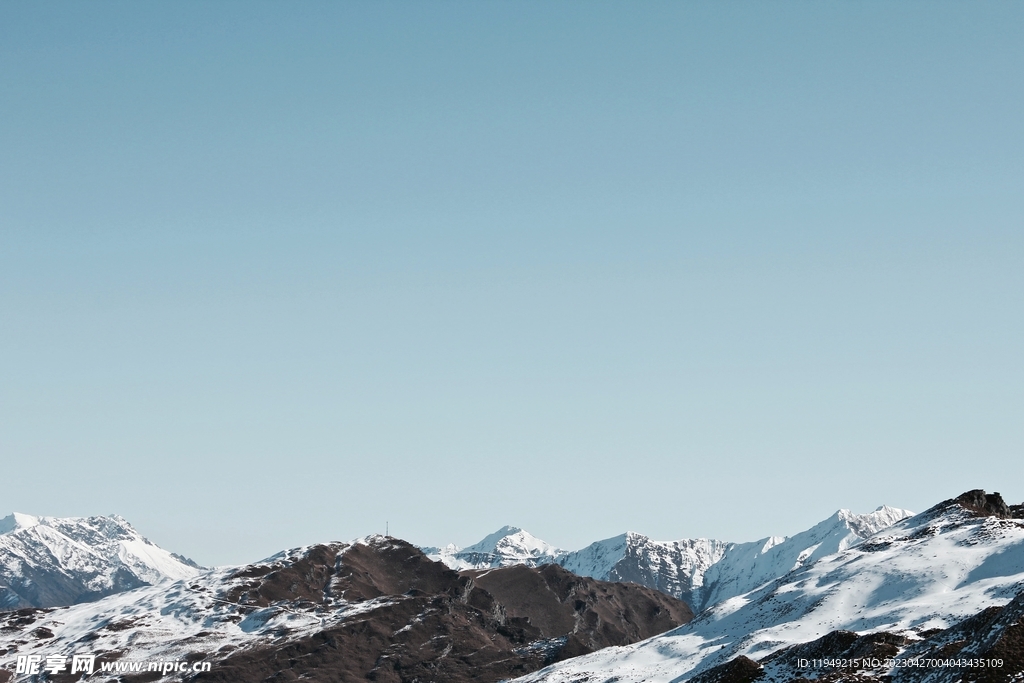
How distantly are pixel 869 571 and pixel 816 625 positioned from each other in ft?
79.1

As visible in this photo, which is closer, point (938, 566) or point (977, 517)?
point (938, 566)

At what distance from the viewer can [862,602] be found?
173m

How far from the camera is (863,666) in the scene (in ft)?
276

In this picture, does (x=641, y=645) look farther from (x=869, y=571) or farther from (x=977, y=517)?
(x=977, y=517)

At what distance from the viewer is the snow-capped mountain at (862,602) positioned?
15438 centimetres

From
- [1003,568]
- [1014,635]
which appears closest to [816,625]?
[1003,568]

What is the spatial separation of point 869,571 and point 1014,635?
118609 mm

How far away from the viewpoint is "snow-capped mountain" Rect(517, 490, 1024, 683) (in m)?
154

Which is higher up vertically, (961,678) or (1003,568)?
(1003,568)

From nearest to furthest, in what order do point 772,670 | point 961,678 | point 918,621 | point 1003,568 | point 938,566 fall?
point 961,678
point 772,670
point 918,621
point 1003,568
point 938,566

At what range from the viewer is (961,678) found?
226 feet

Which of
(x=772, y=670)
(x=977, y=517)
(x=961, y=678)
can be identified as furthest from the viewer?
(x=977, y=517)

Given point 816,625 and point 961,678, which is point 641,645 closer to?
point 816,625

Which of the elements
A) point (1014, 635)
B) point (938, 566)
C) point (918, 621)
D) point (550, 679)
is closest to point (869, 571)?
point (938, 566)
